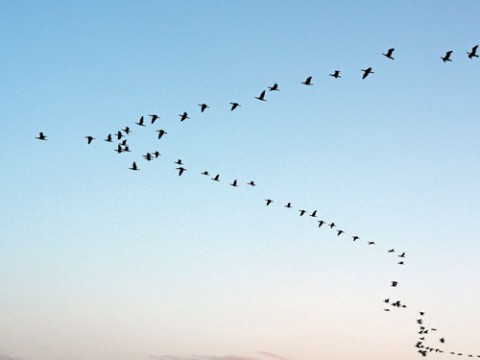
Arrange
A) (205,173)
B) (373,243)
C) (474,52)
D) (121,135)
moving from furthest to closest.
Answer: (373,243) → (205,173) → (121,135) → (474,52)

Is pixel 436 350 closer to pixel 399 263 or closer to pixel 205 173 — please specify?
pixel 399 263

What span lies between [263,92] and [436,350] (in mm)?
54241

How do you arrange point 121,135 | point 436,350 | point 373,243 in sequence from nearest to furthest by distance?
point 121,135, point 373,243, point 436,350

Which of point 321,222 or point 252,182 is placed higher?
point 252,182

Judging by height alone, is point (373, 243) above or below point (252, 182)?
below

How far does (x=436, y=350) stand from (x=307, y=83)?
52935mm

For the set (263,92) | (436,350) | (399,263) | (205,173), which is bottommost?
(436,350)

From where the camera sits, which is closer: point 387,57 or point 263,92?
point 387,57

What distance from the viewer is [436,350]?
92.5 metres

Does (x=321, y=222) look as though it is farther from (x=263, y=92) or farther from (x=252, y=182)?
(x=263, y=92)

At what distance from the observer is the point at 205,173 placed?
2857 inches

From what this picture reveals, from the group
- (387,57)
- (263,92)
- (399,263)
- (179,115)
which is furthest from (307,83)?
(399,263)

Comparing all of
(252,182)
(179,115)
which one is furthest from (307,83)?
(252,182)

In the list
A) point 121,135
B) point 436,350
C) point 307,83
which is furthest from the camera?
point 436,350
